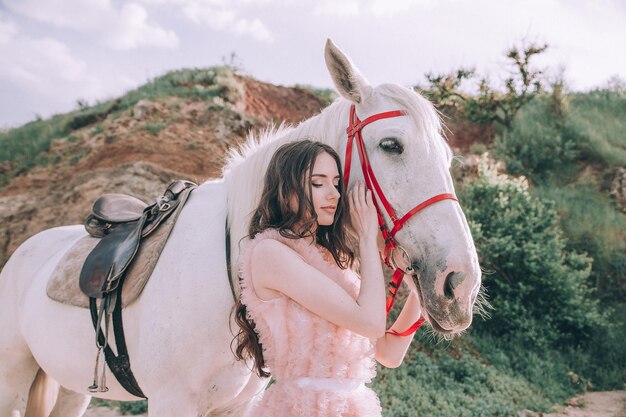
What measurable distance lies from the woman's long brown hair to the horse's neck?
197 millimetres

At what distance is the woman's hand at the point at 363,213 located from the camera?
1.71 metres

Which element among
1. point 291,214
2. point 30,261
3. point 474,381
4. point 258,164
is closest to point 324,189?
point 291,214

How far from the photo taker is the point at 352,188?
6.21 feet

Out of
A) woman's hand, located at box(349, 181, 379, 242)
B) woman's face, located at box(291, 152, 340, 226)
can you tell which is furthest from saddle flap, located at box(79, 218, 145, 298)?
woman's hand, located at box(349, 181, 379, 242)

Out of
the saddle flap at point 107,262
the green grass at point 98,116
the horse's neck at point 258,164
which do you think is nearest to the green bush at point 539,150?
the green grass at point 98,116

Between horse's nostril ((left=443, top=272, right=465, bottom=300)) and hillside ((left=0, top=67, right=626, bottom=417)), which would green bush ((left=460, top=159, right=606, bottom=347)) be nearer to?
hillside ((left=0, top=67, right=626, bottom=417))

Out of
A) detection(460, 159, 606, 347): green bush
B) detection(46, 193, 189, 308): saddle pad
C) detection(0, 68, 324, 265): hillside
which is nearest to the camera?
detection(46, 193, 189, 308): saddle pad

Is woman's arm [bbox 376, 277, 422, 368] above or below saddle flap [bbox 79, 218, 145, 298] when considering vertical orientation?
below

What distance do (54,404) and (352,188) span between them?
241cm

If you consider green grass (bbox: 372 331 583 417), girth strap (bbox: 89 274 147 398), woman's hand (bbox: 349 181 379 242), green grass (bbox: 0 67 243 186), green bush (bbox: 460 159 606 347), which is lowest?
green grass (bbox: 372 331 583 417)

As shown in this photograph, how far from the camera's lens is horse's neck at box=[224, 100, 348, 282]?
80.0 inches

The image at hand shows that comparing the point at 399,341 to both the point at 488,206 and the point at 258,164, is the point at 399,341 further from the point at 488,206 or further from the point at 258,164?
the point at 488,206

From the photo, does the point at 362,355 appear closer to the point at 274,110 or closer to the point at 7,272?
the point at 7,272

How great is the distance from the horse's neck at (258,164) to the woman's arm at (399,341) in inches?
26.7
